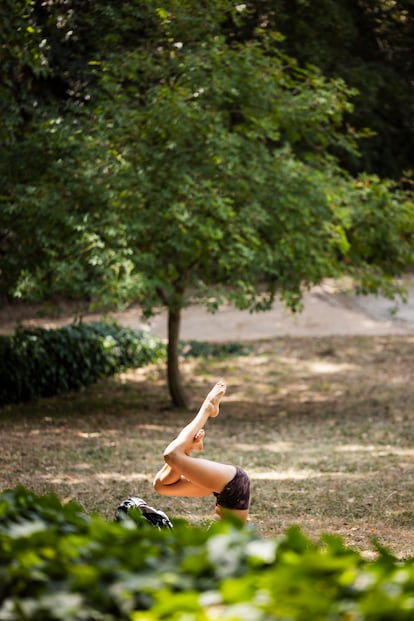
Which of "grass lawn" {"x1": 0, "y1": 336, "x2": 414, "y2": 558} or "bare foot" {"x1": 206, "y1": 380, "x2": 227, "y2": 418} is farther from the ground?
"bare foot" {"x1": 206, "y1": 380, "x2": 227, "y2": 418}

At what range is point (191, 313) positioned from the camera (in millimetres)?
25250

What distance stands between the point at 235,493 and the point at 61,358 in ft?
33.8

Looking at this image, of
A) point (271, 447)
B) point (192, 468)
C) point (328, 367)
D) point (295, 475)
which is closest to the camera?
point (192, 468)

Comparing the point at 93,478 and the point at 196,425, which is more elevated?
the point at 196,425

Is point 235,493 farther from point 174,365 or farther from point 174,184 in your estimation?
point 174,365

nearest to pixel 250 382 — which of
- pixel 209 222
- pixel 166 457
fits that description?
pixel 209 222

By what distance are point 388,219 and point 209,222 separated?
10.2 ft

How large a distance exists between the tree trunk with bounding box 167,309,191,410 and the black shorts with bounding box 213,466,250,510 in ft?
27.6

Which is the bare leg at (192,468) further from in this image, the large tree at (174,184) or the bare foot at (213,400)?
the large tree at (174,184)

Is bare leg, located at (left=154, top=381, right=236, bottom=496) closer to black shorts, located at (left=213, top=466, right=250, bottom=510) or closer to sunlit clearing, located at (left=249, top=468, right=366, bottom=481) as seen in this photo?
black shorts, located at (left=213, top=466, right=250, bottom=510)

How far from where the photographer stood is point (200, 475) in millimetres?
4684

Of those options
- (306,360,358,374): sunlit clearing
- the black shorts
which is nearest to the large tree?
(306,360,358,374): sunlit clearing

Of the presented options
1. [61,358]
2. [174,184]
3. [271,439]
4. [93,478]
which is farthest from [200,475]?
[61,358]

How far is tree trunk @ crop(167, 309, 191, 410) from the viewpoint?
13406 millimetres
